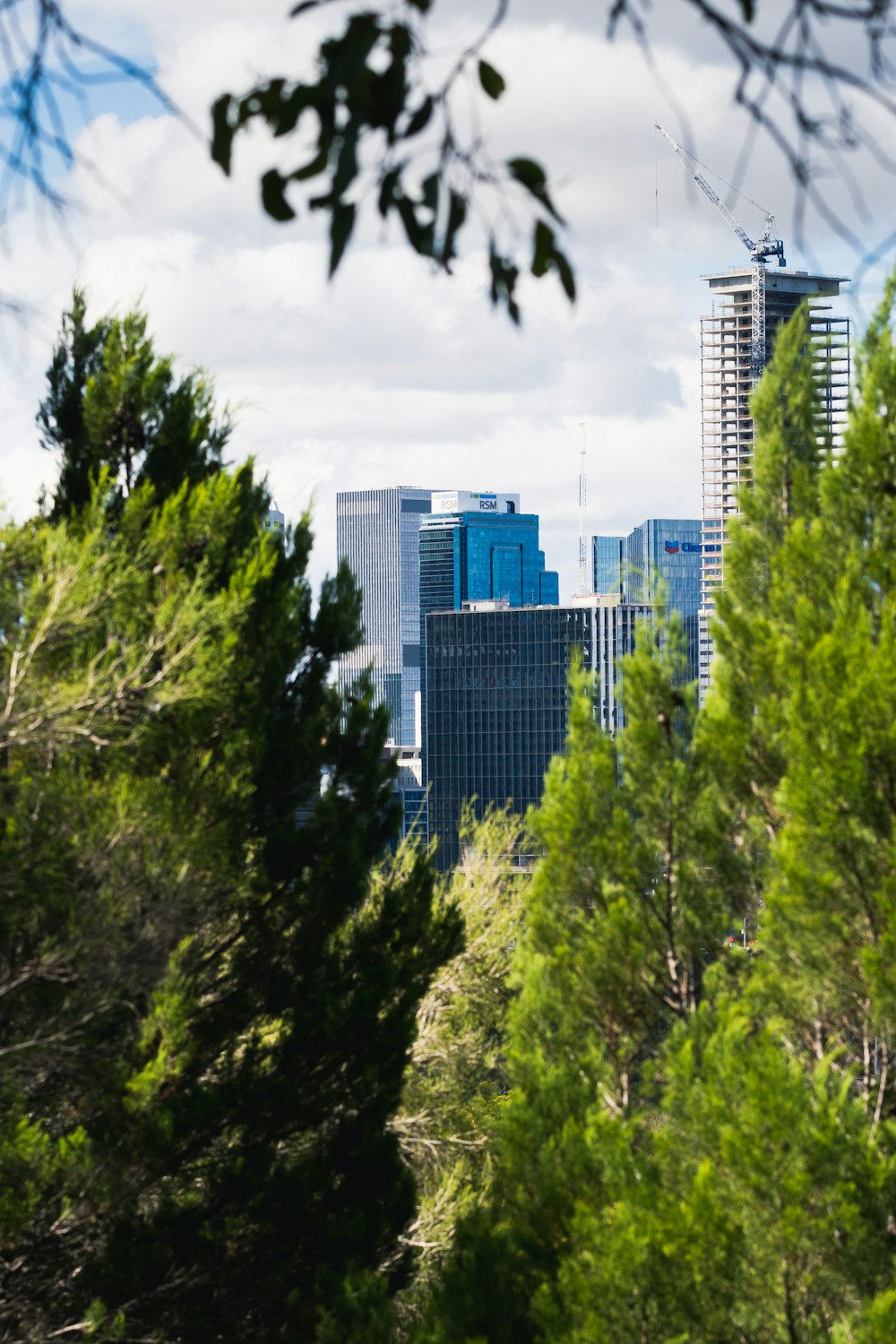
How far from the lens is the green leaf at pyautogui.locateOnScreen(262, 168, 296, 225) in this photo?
11.2ft

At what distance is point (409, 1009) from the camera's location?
1568cm

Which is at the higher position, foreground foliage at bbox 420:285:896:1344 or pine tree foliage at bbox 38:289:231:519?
pine tree foliage at bbox 38:289:231:519

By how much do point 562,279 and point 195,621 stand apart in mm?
9792

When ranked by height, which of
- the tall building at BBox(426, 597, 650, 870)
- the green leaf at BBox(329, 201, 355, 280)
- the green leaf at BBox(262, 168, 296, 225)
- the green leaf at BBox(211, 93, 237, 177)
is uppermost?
the green leaf at BBox(211, 93, 237, 177)

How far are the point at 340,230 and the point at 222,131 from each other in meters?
0.45

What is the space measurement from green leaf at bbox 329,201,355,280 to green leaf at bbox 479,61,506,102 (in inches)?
14.6

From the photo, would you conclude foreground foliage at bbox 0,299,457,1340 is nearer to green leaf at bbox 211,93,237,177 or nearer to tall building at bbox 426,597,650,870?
green leaf at bbox 211,93,237,177

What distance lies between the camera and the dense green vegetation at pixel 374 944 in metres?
11.4

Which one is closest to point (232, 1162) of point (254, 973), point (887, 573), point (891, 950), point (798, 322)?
point (254, 973)

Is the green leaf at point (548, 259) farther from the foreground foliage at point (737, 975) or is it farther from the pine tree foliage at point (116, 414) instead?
the pine tree foliage at point (116, 414)

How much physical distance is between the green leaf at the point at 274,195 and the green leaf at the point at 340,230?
0.16 metres

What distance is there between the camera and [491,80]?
3.43m

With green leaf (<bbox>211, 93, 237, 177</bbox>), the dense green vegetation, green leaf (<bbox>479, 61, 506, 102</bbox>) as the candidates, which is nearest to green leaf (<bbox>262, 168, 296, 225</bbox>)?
green leaf (<bbox>211, 93, 237, 177</bbox>)

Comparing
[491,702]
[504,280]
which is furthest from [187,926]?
[491,702]
